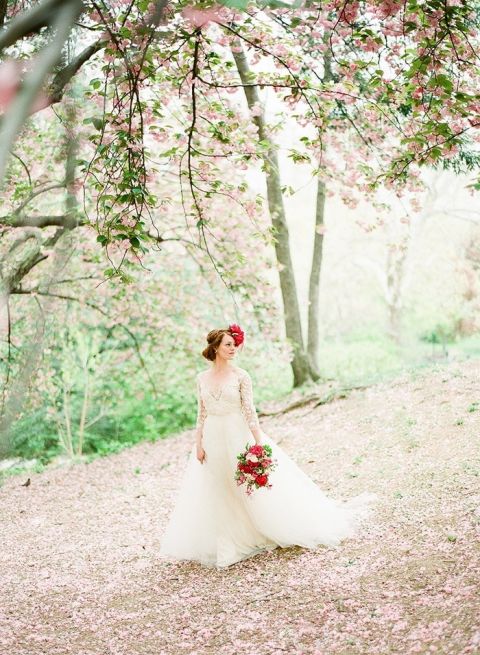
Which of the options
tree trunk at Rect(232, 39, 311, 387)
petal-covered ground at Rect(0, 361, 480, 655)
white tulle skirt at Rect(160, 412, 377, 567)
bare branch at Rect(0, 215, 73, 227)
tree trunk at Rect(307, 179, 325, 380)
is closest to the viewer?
petal-covered ground at Rect(0, 361, 480, 655)

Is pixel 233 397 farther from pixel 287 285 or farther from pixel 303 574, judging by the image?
pixel 287 285

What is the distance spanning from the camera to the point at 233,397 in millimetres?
5719

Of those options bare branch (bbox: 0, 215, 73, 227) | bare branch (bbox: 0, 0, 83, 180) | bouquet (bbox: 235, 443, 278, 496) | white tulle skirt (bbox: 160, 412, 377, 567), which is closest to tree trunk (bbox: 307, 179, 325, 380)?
bare branch (bbox: 0, 215, 73, 227)

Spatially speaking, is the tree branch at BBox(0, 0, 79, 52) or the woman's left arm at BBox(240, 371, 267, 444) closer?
the tree branch at BBox(0, 0, 79, 52)

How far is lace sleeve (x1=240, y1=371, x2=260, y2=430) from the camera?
5.68 m

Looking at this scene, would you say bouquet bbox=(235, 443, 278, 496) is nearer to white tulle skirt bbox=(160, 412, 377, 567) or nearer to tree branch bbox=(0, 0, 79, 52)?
white tulle skirt bbox=(160, 412, 377, 567)

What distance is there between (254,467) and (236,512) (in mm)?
583

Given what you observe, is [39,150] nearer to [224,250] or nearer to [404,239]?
[224,250]

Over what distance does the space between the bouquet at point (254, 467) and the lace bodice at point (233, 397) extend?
27 cm

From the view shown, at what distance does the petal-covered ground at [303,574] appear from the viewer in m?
4.17

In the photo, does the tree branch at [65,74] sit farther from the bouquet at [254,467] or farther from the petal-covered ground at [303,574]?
the petal-covered ground at [303,574]

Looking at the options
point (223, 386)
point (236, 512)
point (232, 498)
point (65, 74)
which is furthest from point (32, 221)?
point (236, 512)

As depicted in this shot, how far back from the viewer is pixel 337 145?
9477mm

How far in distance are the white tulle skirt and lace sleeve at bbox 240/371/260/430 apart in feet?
0.35
